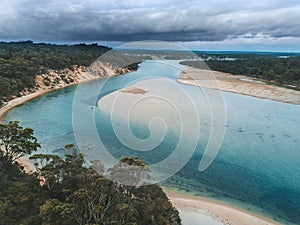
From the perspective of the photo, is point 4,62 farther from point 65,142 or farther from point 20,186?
point 20,186

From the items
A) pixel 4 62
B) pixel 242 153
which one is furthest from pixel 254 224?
pixel 4 62

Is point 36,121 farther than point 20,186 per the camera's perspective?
Yes

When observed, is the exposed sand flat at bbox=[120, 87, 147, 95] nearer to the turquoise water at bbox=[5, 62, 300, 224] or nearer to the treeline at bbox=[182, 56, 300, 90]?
the turquoise water at bbox=[5, 62, 300, 224]

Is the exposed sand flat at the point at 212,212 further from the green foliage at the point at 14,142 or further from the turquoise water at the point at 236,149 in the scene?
the green foliage at the point at 14,142

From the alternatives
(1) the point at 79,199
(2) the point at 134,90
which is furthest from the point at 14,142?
(2) the point at 134,90

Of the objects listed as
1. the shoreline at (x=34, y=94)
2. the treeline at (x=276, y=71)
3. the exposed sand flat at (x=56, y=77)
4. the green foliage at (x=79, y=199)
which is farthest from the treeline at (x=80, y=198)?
the treeline at (x=276, y=71)

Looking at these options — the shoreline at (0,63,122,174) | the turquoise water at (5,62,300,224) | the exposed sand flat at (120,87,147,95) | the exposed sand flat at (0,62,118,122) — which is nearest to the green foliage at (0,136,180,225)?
the shoreline at (0,63,122,174)
